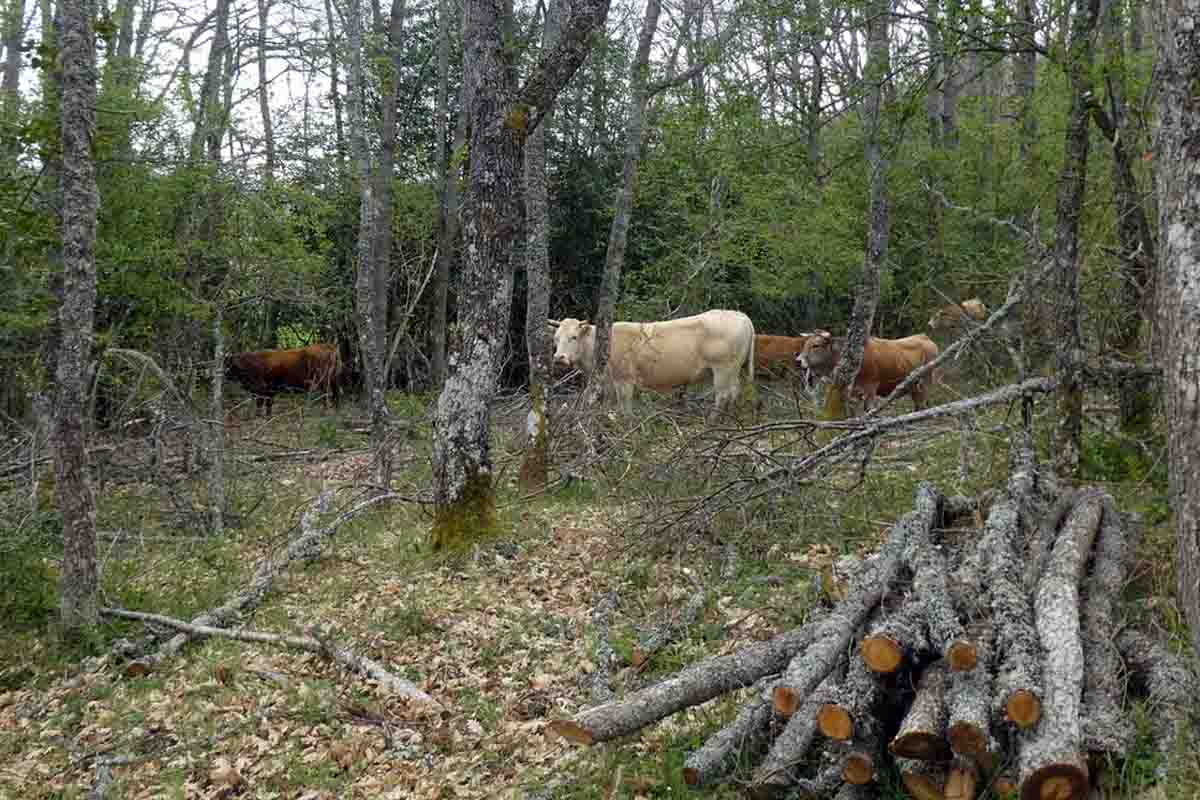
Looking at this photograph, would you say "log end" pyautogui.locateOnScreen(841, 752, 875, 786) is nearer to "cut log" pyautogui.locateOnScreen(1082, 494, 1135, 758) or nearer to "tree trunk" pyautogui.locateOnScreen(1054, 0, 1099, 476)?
"cut log" pyautogui.locateOnScreen(1082, 494, 1135, 758)

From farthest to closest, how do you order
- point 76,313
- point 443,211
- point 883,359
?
point 443,211
point 883,359
point 76,313

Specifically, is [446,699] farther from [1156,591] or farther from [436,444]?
[1156,591]

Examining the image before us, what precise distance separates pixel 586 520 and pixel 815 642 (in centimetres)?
Result: 414

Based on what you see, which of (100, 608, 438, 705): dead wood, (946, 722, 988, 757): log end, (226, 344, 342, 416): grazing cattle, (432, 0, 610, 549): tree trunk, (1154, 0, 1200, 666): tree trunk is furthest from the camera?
(226, 344, 342, 416): grazing cattle

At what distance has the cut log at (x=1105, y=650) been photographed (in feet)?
10.9

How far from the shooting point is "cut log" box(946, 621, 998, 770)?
129 inches

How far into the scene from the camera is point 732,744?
3889 millimetres

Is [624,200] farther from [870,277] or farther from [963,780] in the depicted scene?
[963,780]

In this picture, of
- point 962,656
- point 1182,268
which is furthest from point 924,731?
point 1182,268

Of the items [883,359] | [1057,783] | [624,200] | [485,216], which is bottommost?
[1057,783]

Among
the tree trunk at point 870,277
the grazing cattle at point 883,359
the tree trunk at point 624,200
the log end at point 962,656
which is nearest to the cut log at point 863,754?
the log end at point 962,656

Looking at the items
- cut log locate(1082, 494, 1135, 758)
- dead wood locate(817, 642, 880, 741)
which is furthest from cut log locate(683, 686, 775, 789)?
cut log locate(1082, 494, 1135, 758)

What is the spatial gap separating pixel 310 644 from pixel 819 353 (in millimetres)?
9393

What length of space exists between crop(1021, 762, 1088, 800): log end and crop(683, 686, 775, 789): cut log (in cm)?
108
